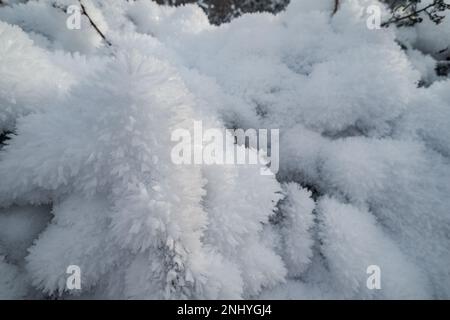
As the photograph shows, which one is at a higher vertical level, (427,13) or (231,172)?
(427,13)

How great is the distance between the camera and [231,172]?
40.2 inches

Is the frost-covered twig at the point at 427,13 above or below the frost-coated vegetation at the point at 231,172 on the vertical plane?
above

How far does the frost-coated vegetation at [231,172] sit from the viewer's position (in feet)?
2.90

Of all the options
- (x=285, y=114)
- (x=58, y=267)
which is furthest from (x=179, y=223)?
(x=285, y=114)

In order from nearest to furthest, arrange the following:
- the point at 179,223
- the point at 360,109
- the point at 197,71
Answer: the point at 179,223 → the point at 360,109 → the point at 197,71

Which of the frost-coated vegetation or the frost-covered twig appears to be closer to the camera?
the frost-coated vegetation

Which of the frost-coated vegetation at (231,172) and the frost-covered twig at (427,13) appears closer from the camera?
the frost-coated vegetation at (231,172)

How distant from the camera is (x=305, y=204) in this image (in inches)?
44.4

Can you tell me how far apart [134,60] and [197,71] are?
515 mm

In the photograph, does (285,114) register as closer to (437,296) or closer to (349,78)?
(349,78)

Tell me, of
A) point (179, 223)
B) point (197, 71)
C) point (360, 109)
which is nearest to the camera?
point (179, 223)

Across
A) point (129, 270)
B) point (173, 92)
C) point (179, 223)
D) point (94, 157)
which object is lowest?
point (129, 270)

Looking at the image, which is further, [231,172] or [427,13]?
[427,13]

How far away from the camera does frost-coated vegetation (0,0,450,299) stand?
88 cm
